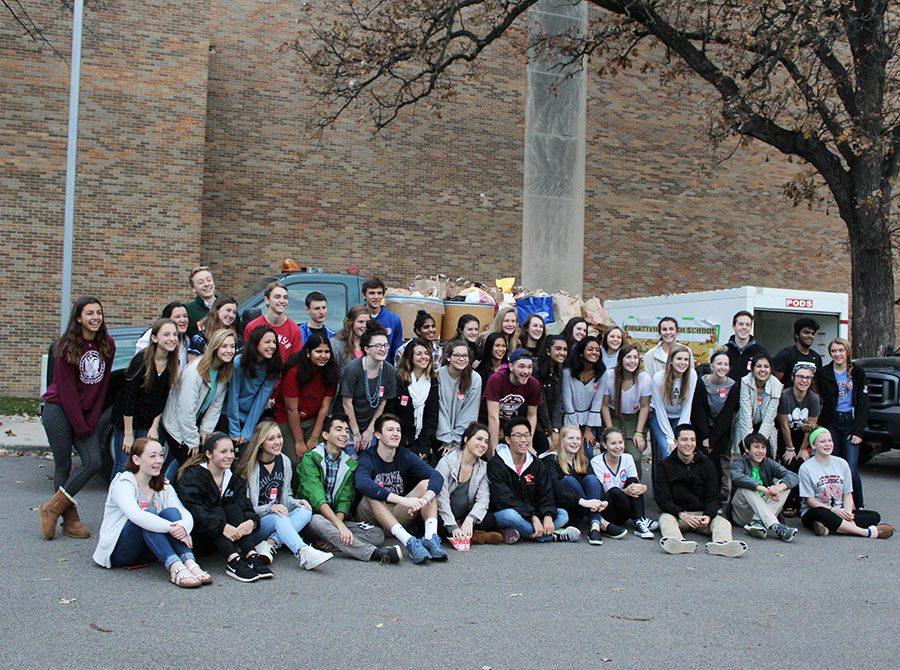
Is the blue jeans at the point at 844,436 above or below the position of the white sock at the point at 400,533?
above

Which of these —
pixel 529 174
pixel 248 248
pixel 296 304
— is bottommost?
pixel 296 304

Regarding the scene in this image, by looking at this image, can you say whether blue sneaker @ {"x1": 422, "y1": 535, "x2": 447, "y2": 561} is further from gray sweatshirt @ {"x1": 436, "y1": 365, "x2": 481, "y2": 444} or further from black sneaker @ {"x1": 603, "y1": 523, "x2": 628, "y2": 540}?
black sneaker @ {"x1": 603, "y1": 523, "x2": 628, "y2": 540}

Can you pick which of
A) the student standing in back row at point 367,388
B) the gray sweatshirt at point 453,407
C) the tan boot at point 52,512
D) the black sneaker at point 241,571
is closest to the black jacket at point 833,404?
the gray sweatshirt at point 453,407

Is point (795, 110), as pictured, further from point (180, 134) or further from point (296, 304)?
point (296, 304)

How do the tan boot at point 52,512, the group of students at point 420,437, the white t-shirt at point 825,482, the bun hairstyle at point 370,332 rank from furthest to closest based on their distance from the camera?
the white t-shirt at point 825,482 < the bun hairstyle at point 370,332 < the tan boot at point 52,512 < the group of students at point 420,437

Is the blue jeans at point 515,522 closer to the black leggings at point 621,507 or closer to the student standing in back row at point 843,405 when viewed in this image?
the black leggings at point 621,507

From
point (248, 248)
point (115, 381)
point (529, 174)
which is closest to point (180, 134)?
point (248, 248)

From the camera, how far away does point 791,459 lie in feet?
29.2

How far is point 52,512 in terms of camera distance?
674 cm

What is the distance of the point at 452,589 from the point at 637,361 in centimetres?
359

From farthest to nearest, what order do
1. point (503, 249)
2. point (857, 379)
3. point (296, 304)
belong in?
point (503, 249) < point (296, 304) < point (857, 379)

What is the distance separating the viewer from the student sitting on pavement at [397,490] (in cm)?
671

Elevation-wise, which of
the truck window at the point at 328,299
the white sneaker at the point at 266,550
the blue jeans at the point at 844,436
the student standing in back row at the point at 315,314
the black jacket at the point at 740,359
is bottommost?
the white sneaker at the point at 266,550

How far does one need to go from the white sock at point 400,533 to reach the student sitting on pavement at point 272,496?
637 mm
